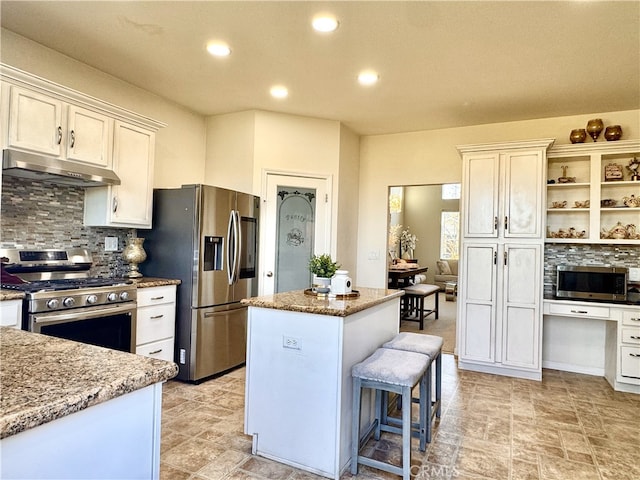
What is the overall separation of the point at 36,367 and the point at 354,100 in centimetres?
363

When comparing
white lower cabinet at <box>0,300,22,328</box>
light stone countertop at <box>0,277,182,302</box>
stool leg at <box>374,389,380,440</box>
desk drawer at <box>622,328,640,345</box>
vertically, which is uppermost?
light stone countertop at <box>0,277,182,302</box>

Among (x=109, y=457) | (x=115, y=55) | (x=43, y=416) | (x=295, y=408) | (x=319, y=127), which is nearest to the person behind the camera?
(x=43, y=416)

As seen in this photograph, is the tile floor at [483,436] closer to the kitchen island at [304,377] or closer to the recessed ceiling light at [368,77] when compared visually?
the kitchen island at [304,377]

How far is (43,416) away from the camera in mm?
784

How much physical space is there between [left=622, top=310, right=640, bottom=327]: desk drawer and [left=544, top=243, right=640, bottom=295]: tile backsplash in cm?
63

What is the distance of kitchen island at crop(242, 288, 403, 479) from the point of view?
7.13ft

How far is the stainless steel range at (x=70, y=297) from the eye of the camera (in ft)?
8.47

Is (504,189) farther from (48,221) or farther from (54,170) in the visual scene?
(48,221)

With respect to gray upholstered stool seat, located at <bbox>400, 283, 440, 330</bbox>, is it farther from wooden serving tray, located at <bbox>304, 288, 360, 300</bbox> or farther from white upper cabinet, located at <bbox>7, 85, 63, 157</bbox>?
white upper cabinet, located at <bbox>7, 85, 63, 157</bbox>

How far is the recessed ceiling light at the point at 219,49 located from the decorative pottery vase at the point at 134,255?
1812 mm

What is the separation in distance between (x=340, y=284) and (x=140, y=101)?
2828 millimetres

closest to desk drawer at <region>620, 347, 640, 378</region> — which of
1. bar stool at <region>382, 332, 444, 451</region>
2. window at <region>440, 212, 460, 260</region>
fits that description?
bar stool at <region>382, 332, 444, 451</region>

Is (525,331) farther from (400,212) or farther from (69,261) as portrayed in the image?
(400,212)

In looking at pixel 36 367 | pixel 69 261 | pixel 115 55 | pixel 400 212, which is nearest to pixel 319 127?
pixel 115 55
